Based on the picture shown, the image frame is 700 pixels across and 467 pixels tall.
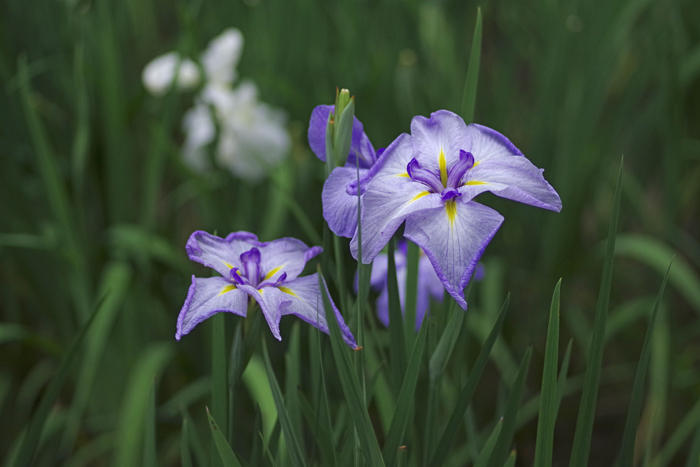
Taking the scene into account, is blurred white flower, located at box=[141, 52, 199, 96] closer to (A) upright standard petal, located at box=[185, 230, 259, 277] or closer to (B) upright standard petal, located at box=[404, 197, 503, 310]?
(A) upright standard petal, located at box=[185, 230, 259, 277]

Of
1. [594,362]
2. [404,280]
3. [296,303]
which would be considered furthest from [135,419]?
[594,362]

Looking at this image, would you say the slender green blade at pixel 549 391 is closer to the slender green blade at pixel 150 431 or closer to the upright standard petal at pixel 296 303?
the upright standard petal at pixel 296 303

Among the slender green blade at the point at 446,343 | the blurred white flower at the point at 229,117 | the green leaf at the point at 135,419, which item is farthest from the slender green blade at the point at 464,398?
the blurred white flower at the point at 229,117

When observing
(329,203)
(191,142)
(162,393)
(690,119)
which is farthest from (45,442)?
(690,119)

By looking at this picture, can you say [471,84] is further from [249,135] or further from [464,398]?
[249,135]

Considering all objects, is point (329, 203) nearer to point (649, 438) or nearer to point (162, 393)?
point (649, 438)

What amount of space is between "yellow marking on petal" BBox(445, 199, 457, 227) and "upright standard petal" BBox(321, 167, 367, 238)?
0.19ft

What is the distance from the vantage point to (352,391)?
319 mm

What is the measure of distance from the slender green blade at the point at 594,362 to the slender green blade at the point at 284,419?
176mm

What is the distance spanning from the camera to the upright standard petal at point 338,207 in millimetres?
347

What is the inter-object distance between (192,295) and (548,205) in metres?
0.22

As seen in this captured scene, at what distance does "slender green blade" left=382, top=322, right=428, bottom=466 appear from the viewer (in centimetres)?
33

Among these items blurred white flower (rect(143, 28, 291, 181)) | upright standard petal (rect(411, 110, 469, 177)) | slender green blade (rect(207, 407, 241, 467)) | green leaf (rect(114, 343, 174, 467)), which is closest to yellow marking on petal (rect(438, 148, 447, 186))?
upright standard petal (rect(411, 110, 469, 177))

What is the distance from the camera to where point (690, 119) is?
1280 mm
